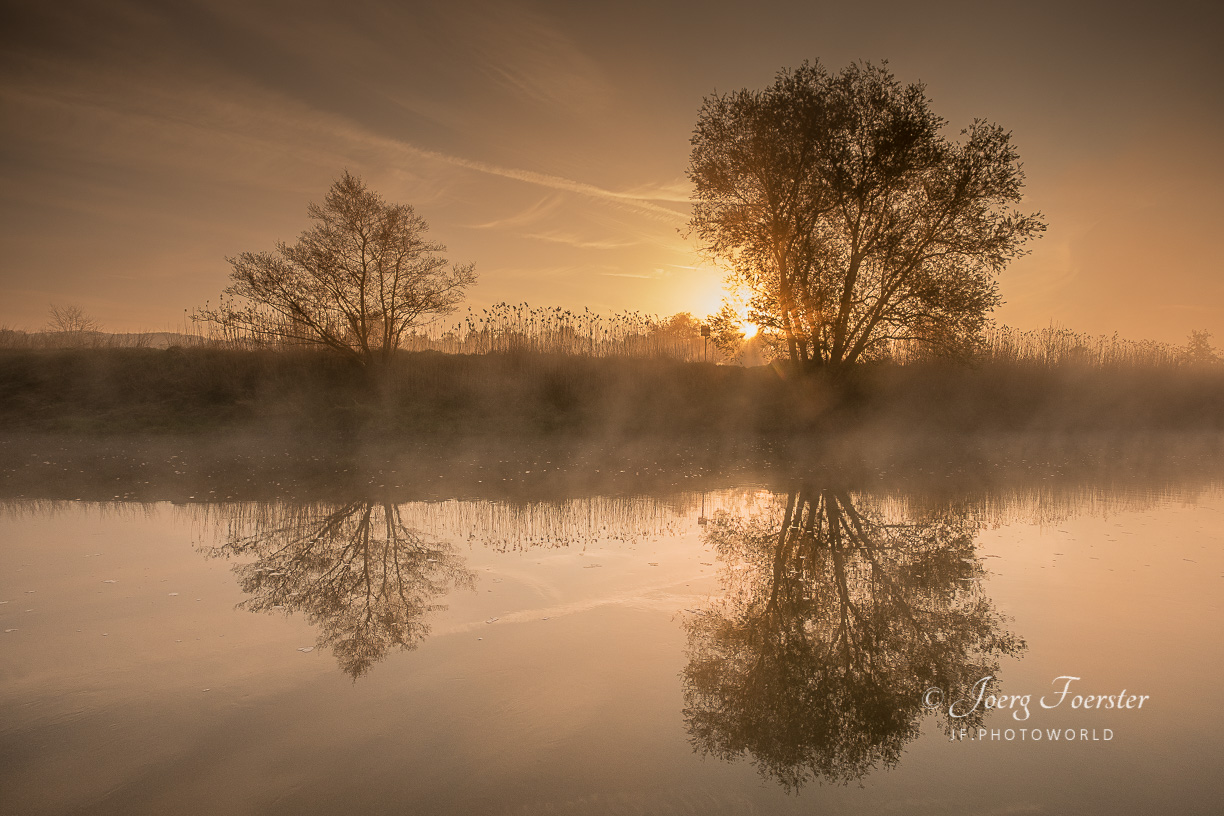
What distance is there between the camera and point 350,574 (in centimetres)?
802

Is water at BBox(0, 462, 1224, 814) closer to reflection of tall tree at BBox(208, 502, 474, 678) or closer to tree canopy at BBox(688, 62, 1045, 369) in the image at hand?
reflection of tall tree at BBox(208, 502, 474, 678)

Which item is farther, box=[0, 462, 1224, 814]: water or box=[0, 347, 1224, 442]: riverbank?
box=[0, 347, 1224, 442]: riverbank

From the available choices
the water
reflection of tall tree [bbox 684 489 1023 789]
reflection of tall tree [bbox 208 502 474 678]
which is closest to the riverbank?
reflection of tall tree [bbox 208 502 474 678]

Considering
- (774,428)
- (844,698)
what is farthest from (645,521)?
(774,428)

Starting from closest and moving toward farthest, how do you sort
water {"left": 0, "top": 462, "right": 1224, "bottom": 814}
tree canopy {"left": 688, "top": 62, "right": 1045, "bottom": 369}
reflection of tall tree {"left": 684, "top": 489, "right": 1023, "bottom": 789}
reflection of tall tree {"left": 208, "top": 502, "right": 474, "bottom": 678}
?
water {"left": 0, "top": 462, "right": 1224, "bottom": 814} → reflection of tall tree {"left": 684, "top": 489, "right": 1023, "bottom": 789} → reflection of tall tree {"left": 208, "top": 502, "right": 474, "bottom": 678} → tree canopy {"left": 688, "top": 62, "right": 1045, "bottom": 369}

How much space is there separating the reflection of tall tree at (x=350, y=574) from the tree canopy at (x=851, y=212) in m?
19.7

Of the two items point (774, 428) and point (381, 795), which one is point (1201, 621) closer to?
point (381, 795)

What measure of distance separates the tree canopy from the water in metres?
17.0

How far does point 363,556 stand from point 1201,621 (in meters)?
8.91

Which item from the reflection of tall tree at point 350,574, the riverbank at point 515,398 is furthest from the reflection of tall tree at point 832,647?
the riverbank at point 515,398

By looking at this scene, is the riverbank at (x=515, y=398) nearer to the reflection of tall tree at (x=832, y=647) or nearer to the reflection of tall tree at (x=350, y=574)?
the reflection of tall tree at (x=350, y=574)

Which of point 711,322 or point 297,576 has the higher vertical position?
point 711,322

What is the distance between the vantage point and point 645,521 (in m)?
11.3

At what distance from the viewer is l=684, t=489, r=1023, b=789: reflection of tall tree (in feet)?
14.4
